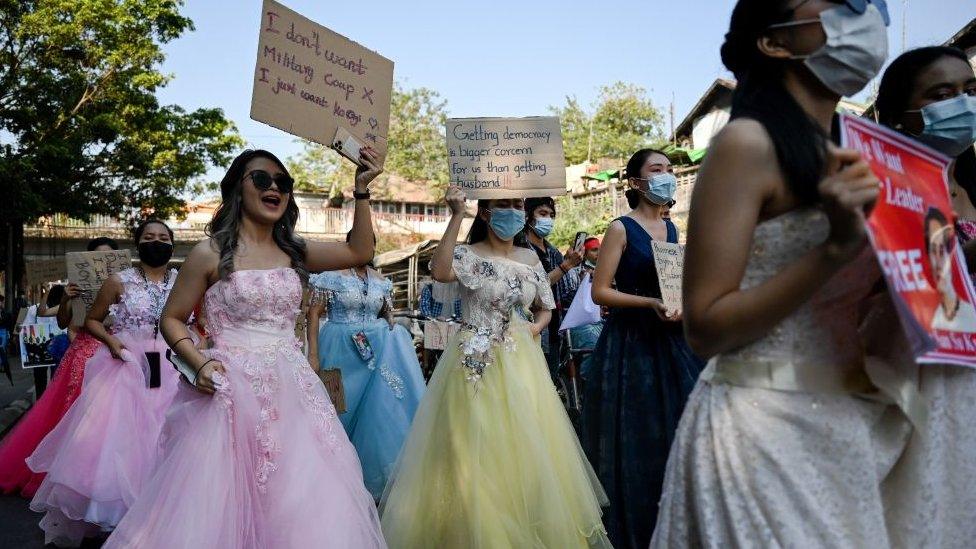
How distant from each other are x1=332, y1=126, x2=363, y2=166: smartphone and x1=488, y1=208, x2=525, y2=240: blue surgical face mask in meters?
1.63

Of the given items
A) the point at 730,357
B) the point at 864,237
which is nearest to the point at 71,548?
the point at 730,357

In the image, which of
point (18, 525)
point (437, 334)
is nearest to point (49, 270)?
point (18, 525)

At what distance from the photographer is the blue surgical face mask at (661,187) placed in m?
5.20

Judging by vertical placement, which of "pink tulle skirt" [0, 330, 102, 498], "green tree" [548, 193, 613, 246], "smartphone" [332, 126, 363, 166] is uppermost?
"green tree" [548, 193, 613, 246]

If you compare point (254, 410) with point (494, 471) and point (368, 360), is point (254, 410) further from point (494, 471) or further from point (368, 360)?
point (368, 360)

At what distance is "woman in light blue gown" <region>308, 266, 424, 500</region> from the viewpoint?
278 inches

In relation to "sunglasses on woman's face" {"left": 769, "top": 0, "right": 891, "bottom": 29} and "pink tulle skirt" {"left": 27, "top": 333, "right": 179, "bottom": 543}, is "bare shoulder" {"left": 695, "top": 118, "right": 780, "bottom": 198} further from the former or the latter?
"pink tulle skirt" {"left": 27, "top": 333, "right": 179, "bottom": 543}

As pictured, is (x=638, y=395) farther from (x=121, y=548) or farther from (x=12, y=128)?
(x=12, y=128)

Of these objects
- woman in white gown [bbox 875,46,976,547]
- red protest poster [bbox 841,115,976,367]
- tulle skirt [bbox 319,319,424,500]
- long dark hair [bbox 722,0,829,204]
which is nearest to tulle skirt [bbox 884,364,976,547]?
woman in white gown [bbox 875,46,976,547]

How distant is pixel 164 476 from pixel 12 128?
23452mm

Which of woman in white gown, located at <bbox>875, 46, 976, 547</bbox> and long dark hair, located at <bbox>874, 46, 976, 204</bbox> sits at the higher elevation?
long dark hair, located at <bbox>874, 46, 976, 204</bbox>

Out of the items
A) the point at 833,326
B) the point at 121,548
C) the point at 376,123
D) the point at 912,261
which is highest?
the point at 376,123

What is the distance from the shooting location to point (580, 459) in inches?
210

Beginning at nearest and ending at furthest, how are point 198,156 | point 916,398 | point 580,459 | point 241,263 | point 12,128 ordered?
1. point 916,398
2. point 241,263
3. point 580,459
4. point 12,128
5. point 198,156
